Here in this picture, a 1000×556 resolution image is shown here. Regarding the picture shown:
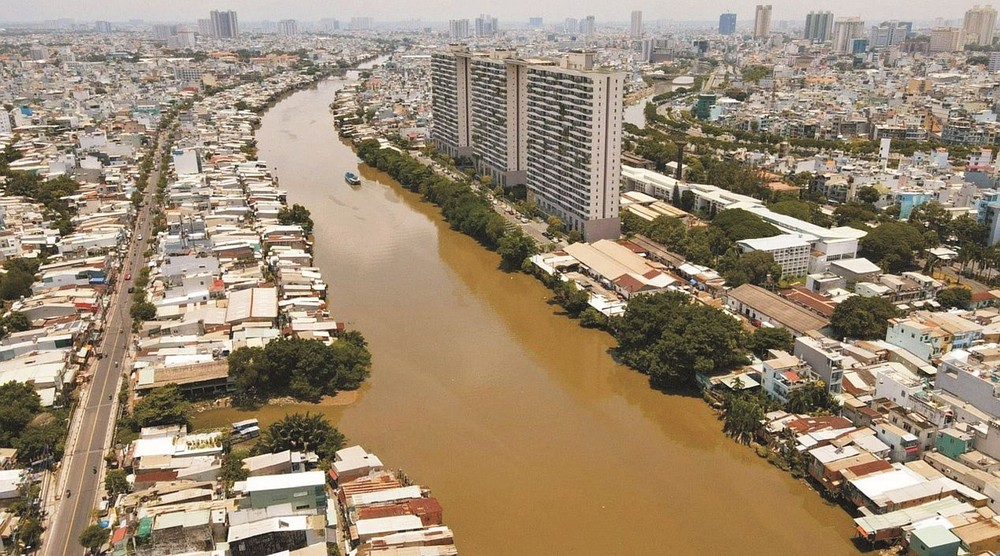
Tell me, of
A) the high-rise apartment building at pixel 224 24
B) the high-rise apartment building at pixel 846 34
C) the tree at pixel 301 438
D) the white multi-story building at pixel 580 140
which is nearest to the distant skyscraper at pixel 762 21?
the high-rise apartment building at pixel 846 34

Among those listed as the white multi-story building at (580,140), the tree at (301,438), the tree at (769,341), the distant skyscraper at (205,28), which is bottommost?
→ the tree at (301,438)

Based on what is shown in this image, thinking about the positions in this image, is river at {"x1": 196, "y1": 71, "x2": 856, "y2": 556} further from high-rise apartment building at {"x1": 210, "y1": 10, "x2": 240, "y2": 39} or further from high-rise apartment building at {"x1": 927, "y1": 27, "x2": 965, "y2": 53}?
high-rise apartment building at {"x1": 210, "y1": 10, "x2": 240, "y2": 39}

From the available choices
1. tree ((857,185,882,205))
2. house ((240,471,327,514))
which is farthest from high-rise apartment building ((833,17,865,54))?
house ((240,471,327,514))

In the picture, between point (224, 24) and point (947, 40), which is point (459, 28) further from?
point (947, 40)

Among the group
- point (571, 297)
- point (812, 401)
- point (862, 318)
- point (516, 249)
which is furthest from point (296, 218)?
point (812, 401)

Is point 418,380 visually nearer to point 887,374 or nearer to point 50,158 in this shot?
point 887,374

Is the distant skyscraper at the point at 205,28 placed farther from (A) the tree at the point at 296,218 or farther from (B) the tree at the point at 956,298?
(B) the tree at the point at 956,298
